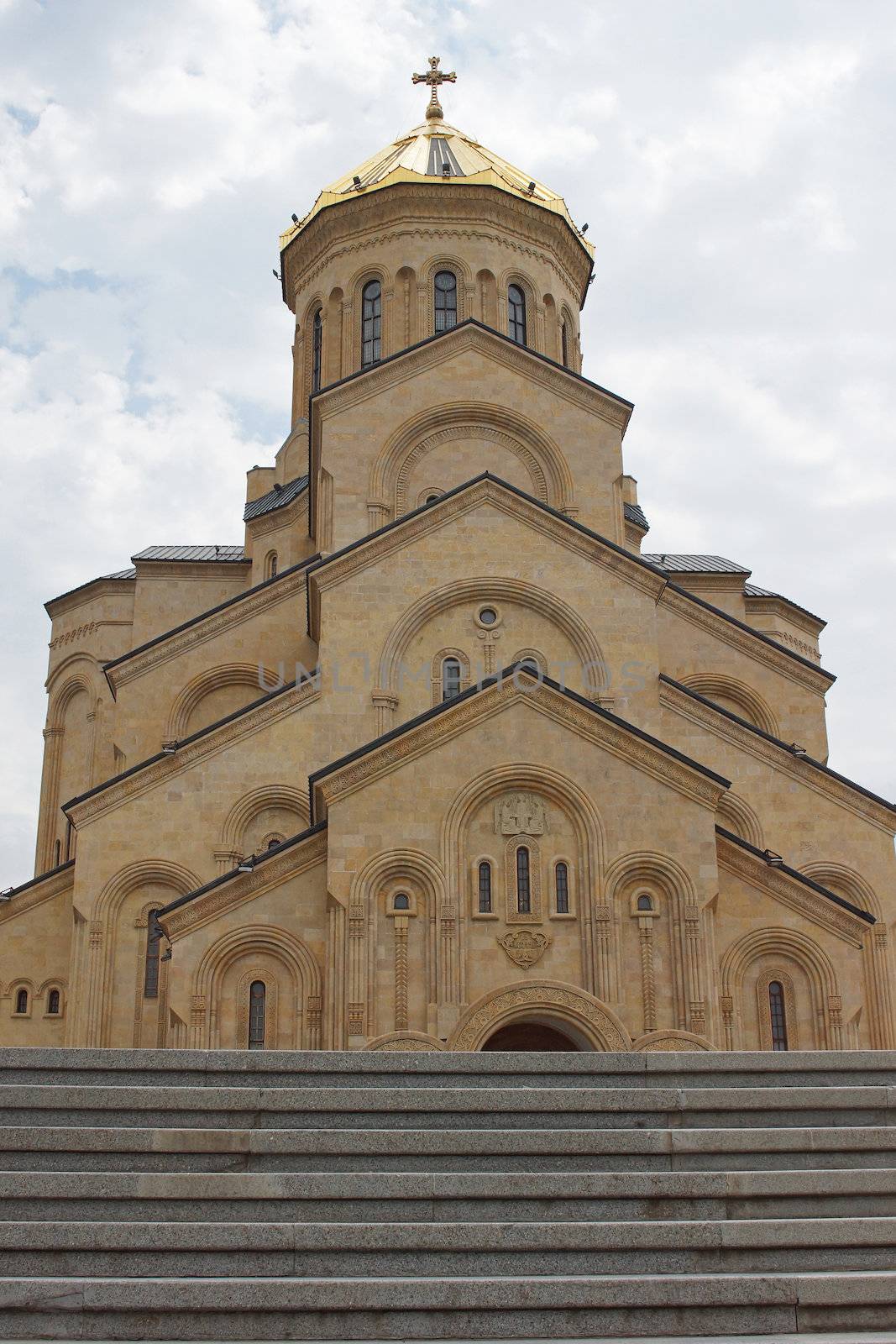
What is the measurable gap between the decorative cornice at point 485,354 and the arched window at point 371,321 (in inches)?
230

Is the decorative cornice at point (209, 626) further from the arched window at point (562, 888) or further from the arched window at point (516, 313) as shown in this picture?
the arched window at point (562, 888)

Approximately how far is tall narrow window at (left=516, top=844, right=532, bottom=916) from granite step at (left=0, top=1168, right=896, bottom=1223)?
9.42m

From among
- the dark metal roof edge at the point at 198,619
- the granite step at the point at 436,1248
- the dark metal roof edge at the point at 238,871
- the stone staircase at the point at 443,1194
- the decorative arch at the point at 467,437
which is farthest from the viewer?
the dark metal roof edge at the point at 198,619

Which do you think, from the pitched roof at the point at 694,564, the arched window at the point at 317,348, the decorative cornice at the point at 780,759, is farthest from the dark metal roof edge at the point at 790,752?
the arched window at the point at 317,348

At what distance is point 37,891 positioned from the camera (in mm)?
23328

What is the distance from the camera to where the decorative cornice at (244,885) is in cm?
1886

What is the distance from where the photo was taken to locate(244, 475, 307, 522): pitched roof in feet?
109

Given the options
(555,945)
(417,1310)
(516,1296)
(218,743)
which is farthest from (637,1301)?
(218,743)

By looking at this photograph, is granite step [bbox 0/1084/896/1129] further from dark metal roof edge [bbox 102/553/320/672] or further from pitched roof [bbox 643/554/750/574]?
pitched roof [bbox 643/554/750/574]

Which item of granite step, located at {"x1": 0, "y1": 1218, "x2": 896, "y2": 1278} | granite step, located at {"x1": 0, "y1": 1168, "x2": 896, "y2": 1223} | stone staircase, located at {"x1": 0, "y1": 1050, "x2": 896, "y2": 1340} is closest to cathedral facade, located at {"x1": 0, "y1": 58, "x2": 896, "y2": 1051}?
stone staircase, located at {"x1": 0, "y1": 1050, "x2": 896, "y2": 1340}

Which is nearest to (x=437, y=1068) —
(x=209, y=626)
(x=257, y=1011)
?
(x=257, y=1011)

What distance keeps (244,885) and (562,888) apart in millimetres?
4376

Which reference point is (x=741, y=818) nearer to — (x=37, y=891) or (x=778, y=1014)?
(x=778, y=1014)

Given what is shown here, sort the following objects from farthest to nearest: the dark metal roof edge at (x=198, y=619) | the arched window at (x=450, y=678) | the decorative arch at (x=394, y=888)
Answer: the dark metal roof edge at (x=198, y=619) → the arched window at (x=450, y=678) → the decorative arch at (x=394, y=888)
